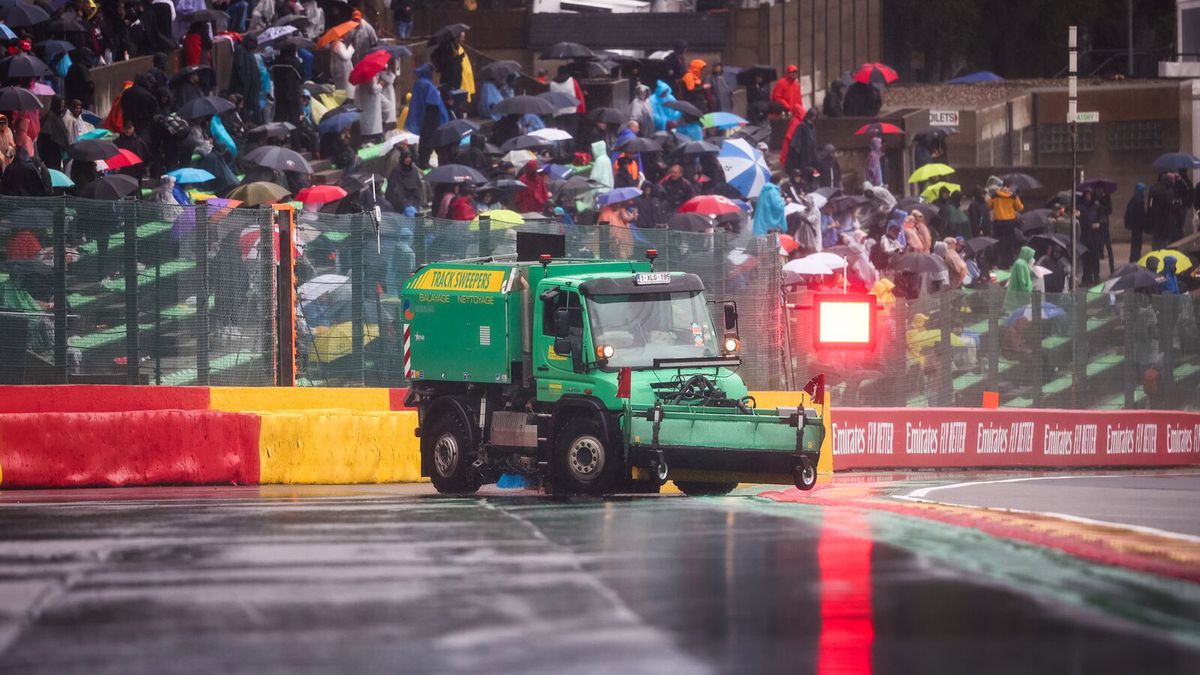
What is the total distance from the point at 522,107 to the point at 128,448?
Result: 45.4ft

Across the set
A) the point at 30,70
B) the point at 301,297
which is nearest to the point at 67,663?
the point at 301,297

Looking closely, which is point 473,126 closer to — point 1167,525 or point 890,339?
point 890,339

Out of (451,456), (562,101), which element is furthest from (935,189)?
(451,456)

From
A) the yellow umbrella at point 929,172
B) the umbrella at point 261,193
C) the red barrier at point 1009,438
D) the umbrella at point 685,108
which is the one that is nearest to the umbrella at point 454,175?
the umbrella at point 261,193

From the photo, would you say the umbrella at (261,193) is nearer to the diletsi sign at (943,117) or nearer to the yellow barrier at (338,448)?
the yellow barrier at (338,448)

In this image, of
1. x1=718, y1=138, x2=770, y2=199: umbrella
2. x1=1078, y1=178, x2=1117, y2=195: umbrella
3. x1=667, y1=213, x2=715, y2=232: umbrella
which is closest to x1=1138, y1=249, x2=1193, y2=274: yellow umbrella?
x1=1078, y1=178, x2=1117, y2=195: umbrella

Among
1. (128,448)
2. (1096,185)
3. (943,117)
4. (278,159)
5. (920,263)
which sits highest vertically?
(943,117)

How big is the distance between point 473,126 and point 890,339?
748 centimetres

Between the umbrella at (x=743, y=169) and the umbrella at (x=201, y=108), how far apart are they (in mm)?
9195

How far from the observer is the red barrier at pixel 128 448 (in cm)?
2047

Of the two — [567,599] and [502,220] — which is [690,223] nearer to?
[502,220]

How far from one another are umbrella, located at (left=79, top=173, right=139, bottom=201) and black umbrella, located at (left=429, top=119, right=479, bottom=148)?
6.78 meters

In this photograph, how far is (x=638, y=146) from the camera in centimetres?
3309

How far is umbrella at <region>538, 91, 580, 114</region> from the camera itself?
34750 mm
